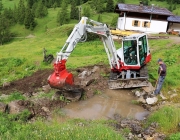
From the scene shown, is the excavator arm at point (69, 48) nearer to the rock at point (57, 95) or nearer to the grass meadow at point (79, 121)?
the rock at point (57, 95)

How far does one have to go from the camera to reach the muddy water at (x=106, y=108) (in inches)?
412

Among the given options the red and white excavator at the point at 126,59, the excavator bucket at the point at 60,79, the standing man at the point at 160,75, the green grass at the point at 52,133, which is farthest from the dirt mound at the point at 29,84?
the standing man at the point at 160,75

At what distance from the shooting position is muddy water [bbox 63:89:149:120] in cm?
1047

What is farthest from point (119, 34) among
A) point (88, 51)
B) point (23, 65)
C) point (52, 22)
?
point (52, 22)

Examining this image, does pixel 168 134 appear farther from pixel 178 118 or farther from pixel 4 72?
pixel 4 72

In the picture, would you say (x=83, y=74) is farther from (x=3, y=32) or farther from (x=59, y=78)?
(x=3, y=32)

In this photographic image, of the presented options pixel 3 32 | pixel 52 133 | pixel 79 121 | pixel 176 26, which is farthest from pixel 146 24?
pixel 3 32

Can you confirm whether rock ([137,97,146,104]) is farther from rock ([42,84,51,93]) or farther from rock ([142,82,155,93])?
rock ([42,84,51,93])

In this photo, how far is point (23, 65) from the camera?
1845cm

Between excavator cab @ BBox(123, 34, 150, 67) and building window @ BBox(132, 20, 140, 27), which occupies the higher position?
excavator cab @ BBox(123, 34, 150, 67)

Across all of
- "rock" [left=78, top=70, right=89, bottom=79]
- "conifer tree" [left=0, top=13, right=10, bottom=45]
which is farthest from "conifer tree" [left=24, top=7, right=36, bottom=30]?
"rock" [left=78, top=70, right=89, bottom=79]

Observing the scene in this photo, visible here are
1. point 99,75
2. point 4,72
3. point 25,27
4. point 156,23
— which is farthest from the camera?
point 25,27

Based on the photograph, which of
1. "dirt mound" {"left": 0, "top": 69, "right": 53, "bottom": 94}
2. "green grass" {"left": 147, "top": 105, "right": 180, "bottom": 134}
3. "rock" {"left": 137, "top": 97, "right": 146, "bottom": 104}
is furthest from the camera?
"dirt mound" {"left": 0, "top": 69, "right": 53, "bottom": 94}

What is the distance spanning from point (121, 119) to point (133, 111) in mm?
1230
